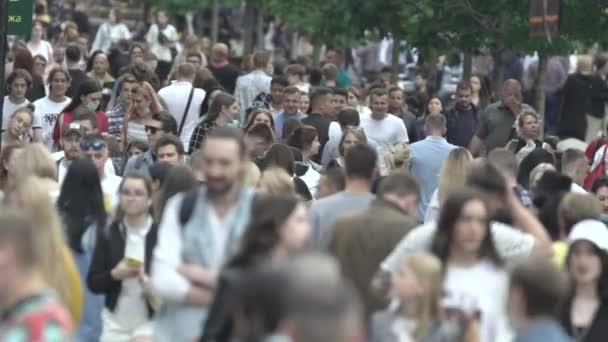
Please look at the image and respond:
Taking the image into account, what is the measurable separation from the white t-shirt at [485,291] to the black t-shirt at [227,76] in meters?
16.6

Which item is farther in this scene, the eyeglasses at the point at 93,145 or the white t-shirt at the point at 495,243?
the eyeglasses at the point at 93,145

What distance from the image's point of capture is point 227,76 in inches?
1059

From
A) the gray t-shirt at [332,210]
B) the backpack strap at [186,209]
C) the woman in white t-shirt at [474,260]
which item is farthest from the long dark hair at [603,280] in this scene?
the backpack strap at [186,209]

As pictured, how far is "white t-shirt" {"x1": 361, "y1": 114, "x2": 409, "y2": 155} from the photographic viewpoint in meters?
20.6

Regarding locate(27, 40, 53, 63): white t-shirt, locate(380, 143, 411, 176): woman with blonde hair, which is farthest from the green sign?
locate(27, 40, 53, 63): white t-shirt

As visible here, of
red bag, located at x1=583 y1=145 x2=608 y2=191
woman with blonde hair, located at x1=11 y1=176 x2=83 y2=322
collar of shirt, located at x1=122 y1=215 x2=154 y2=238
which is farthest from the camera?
red bag, located at x1=583 y1=145 x2=608 y2=191

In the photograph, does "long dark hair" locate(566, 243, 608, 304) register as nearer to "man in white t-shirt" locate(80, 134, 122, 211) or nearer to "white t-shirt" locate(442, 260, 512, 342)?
"white t-shirt" locate(442, 260, 512, 342)

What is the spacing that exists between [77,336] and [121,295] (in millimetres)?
376

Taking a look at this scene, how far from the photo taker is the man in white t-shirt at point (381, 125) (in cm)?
2067

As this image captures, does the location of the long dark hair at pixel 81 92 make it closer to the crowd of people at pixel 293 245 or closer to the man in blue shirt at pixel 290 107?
Answer: the crowd of people at pixel 293 245

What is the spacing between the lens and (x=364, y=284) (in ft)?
35.4

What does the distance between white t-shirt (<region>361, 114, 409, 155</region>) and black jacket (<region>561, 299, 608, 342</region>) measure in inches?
354

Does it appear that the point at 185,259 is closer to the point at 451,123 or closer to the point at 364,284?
the point at 364,284

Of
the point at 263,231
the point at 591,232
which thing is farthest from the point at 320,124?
the point at 263,231
